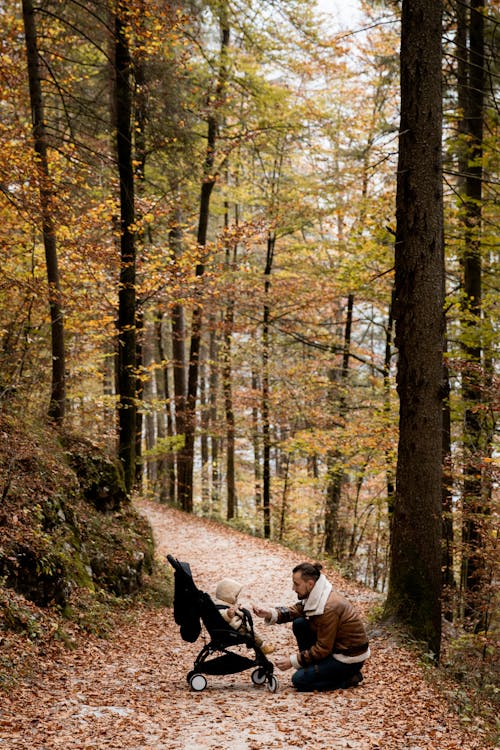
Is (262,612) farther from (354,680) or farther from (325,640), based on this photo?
(354,680)

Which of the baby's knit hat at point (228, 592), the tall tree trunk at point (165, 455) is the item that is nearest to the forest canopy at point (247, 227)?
the tall tree trunk at point (165, 455)

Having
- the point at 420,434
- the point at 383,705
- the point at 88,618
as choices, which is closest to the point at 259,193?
the point at 420,434

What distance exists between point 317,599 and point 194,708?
1.35 meters

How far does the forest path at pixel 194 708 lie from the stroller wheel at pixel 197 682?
0.06 meters

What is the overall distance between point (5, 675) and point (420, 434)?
15.7 feet

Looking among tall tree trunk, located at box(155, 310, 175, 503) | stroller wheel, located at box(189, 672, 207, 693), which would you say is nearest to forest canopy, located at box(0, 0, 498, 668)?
tall tree trunk, located at box(155, 310, 175, 503)

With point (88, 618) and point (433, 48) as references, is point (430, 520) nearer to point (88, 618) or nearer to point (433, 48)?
point (88, 618)

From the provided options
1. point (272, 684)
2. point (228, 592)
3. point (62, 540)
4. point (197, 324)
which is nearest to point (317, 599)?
point (228, 592)

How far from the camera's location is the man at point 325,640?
5.48m

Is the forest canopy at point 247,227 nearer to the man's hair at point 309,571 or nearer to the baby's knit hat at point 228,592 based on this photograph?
the man's hair at point 309,571

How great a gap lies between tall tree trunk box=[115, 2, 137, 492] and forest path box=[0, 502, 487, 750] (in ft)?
13.9

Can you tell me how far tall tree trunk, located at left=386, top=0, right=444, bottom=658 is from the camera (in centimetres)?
705

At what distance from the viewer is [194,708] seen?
5059 millimetres

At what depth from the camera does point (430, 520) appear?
23.3 feet
